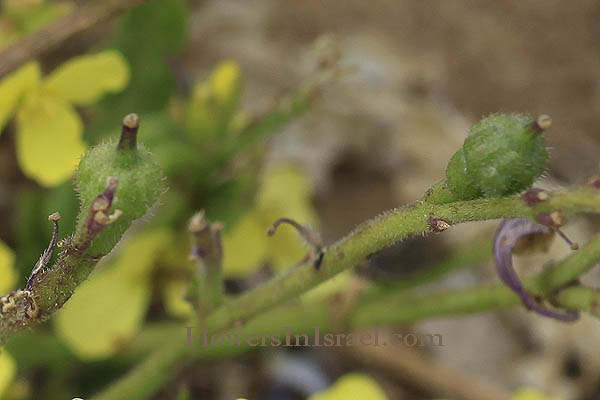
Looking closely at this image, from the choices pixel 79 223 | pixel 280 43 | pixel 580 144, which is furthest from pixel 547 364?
pixel 79 223

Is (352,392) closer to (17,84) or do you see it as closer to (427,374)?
(427,374)

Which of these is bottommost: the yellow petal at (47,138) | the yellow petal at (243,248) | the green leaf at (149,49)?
the yellow petal at (243,248)

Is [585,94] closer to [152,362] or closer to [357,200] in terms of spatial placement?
[357,200]

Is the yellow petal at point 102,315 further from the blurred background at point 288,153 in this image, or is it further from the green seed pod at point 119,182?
the green seed pod at point 119,182

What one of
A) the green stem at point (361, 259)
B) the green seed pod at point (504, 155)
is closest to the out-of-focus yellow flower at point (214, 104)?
the green stem at point (361, 259)

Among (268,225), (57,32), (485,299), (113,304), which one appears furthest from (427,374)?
(57,32)

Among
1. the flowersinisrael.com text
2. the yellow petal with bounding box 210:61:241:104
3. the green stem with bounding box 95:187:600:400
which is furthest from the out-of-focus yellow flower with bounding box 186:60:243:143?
the green stem with bounding box 95:187:600:400
